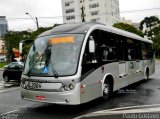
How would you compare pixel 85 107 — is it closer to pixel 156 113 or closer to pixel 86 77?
pixel 86 77

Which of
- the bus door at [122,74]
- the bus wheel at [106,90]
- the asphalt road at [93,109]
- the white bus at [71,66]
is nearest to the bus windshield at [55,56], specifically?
the white bus at [71,66]

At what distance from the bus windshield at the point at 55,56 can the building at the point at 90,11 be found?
10468 centimetres

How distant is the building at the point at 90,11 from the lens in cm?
11612

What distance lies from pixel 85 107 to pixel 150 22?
8787cm

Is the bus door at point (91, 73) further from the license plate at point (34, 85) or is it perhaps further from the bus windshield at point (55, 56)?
the license plate at point (34, 85)

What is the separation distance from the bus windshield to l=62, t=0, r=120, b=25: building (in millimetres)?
104678

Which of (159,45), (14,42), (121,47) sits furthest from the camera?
(14,42)

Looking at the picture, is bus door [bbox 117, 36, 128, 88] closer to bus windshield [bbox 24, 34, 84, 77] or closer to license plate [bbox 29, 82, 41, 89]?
bus windshield [bbox 24, 34, 84, 77]

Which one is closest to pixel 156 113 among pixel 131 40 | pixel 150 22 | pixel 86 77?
pixel 86 77

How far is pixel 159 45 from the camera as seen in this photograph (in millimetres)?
76938

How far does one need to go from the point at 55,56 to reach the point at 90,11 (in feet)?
362

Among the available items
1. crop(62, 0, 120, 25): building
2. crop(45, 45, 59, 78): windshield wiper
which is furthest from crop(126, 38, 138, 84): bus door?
crop(62, 0, 120, 25): building

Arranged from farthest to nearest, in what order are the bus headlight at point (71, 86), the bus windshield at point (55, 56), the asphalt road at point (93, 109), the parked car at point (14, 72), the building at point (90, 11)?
the building at point (90, 11)
the parked car at point (14, 72)
the bus windshield at point (55, 56)
the bus headlight at point (71, 86)
the asphalt road at point (93, 109)

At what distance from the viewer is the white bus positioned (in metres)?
9.16
